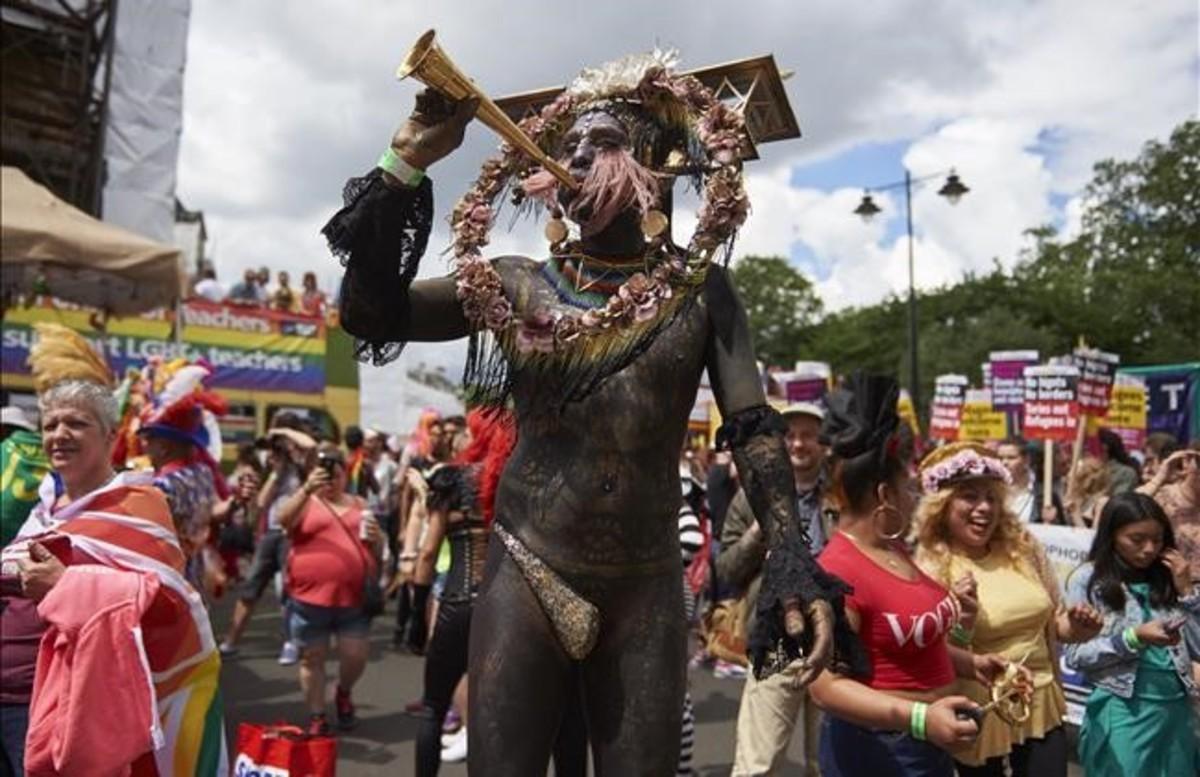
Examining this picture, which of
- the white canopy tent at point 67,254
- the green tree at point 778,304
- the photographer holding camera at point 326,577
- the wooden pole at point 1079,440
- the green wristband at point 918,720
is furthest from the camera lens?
the green tree at point 778,304

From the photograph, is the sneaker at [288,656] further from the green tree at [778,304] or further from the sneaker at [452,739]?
the green tree at [778,304]

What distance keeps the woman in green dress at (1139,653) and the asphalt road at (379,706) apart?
1734 millimetres

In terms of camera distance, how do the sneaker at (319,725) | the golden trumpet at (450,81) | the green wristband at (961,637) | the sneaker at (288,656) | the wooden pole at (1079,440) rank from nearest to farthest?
the golden trumpet at (450,81)
the green wristband at (961,637)
the sneaker at (319,725)
the sneaker at (288,656)
the wooden pole at (1079,440)

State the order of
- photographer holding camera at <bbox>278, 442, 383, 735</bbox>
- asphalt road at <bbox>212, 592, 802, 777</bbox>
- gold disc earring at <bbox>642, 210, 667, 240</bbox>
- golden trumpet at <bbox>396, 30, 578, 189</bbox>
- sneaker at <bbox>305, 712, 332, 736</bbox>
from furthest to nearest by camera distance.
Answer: photographer holding camera at <bbox>278, 442, 383, 735</bbox>
asphalt road at <bbox>212, 592, 802, 777</bbox>
sneaker at <bbox>305, 712, 332, 736</bbox>
gold disc earring at <bbox>642, 210, 667, 240</bbox>
golden trumpet at <bbox>396, 30, 578, 189</bbox>

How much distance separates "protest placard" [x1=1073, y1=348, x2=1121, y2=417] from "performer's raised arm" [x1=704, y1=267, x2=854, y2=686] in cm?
795

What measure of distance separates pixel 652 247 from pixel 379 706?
551 cm

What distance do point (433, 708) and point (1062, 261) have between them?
50.0 metres

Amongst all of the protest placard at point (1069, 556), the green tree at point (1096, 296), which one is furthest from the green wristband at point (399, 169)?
the green tree at point (1096, 296)

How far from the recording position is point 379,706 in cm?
687

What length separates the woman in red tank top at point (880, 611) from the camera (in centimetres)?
265

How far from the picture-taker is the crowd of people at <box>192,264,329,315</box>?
54.6 ft

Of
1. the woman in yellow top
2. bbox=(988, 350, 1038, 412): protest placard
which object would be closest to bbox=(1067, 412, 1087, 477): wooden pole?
bbox=(988, 350, 1038, 412): protest placard

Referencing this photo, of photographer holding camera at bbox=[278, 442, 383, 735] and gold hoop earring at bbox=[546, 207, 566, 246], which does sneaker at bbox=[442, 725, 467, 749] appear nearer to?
photographer holding camera at bbox=[278, 442, 383, 735]

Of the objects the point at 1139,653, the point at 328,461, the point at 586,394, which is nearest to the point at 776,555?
the point at 586,394
